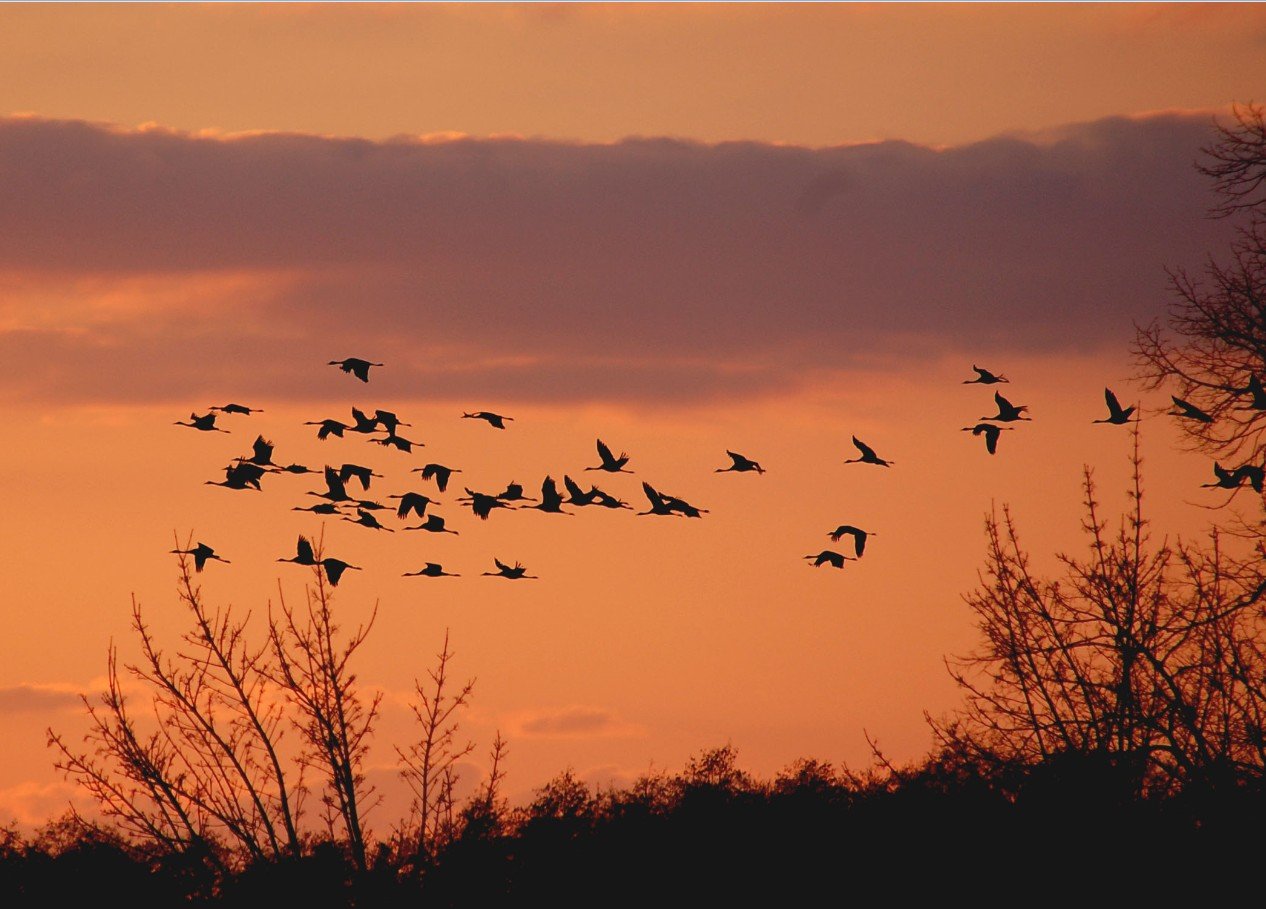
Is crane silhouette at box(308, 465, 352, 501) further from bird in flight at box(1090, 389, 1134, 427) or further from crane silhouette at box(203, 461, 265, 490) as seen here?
bird in flight at box(1090, 389, 1134, 427)

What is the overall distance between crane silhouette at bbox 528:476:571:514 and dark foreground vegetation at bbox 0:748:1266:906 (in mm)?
5608

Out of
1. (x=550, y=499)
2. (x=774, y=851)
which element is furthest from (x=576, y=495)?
(x=774, y=851)

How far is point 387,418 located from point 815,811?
17997 millimetres

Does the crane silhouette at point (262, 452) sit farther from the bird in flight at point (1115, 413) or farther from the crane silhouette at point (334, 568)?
the bird in flight at point (1115, 413)

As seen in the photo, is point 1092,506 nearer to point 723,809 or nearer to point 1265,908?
point 1265,908

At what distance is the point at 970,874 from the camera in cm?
2756

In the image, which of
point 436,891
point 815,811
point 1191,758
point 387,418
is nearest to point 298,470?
point 387,418

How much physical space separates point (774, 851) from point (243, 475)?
1794 centimetres

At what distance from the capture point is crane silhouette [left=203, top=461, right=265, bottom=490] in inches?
1057

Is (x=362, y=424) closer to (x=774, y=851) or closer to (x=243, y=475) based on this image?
(x=243, y=475)

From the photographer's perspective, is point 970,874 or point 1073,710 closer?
point 1073,710

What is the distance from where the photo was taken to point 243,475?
1061 inches

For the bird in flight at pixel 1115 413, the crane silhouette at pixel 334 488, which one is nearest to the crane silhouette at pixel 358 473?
the crane silhouette at pixel 334 488

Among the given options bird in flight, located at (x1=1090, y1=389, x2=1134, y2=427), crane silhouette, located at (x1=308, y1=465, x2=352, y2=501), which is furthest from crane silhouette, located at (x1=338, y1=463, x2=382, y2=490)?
bird in flight, located at (x1=1090, y1=389, x2=1134, y2=427)
